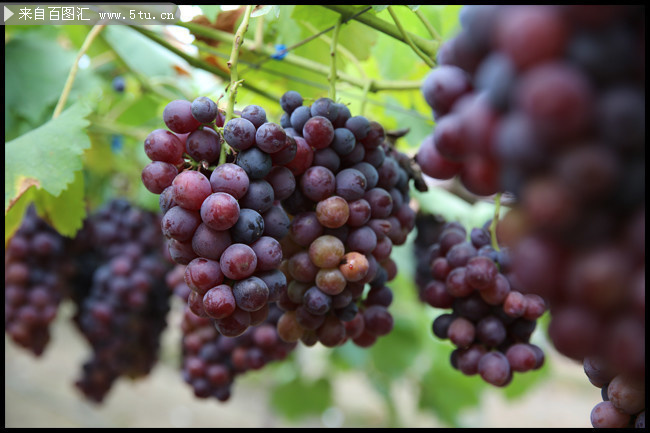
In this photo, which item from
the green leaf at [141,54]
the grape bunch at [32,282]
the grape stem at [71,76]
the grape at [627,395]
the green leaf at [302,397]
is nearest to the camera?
the grape at [627,395]

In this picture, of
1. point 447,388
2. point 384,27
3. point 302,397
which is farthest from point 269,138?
point 302,397

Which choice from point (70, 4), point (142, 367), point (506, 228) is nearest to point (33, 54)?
point (70, 4)

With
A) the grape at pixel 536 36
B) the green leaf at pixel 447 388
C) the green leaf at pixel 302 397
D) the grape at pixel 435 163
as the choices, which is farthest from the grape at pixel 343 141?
the green leaf at pixel 302 397

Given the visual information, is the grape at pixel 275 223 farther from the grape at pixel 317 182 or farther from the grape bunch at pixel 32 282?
the grape bunch at pixel 32 282

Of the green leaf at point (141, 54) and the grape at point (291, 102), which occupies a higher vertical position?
the green leaf at point (141, 54)

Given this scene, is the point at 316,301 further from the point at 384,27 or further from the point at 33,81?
the point at 33,81

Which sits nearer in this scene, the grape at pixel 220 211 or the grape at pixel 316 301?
the grape at pixel 220 211

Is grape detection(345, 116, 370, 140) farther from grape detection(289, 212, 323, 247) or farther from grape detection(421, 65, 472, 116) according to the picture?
grape detection(421, 65, 472, 116)

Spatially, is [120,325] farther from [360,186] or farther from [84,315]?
[360,186]
